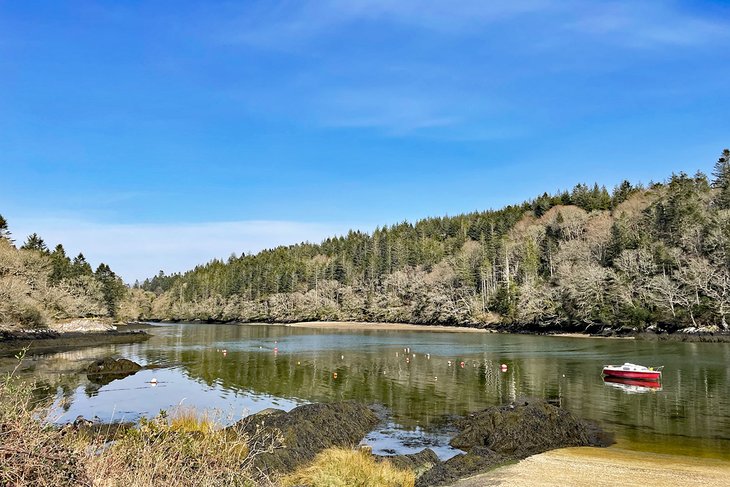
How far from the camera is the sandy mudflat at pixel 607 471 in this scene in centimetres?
1545

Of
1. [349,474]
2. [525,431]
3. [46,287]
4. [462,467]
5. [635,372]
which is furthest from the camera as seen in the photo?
[46,287]

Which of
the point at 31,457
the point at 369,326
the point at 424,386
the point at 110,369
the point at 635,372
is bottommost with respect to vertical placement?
the point at 369,326

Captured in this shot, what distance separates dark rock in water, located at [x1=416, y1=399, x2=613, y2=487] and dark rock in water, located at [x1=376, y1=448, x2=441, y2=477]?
0.79 metres

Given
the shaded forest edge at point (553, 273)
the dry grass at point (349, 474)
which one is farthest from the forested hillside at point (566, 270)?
the dry grass at point (349, 474)

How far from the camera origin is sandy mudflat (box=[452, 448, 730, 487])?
15.5 metres

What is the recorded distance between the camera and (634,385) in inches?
1550

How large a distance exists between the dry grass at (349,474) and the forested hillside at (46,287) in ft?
216

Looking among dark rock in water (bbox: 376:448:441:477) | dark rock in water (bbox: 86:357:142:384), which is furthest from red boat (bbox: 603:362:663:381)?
dark rock in water (bbox: 86:357:142:384)

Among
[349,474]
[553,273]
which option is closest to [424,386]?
[349,474]

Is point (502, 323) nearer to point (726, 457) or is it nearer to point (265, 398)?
point (265, 398)

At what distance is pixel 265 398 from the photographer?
3638 cm

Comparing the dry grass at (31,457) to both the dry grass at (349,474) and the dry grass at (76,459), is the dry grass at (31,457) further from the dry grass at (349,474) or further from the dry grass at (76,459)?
the dry grass at (349,474)

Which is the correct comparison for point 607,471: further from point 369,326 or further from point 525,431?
point 369,326

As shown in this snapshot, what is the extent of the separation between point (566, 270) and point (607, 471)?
105 meters
